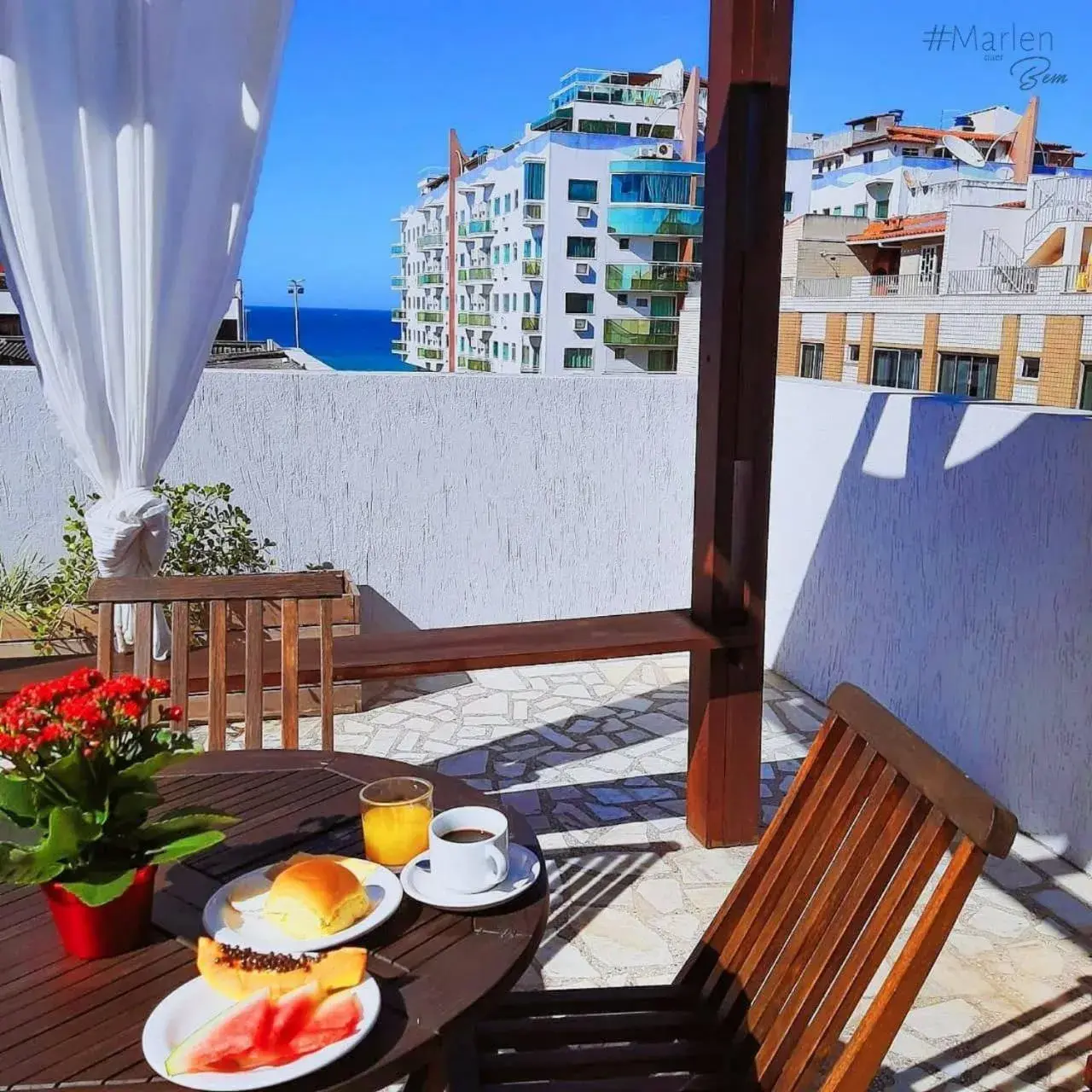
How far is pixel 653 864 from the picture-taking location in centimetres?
296

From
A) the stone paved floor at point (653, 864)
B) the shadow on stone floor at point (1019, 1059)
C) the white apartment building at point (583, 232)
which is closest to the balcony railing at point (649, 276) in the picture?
the white apartment building at point (583, 232)

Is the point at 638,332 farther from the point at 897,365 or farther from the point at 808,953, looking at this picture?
the point at 808,953

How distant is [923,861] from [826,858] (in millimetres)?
248

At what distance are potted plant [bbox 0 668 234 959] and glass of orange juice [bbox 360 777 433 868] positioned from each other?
0.27m

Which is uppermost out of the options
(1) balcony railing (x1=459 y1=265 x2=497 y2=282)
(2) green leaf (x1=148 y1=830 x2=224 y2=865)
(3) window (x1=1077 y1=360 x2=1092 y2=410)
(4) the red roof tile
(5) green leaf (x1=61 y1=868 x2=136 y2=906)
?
(1) balcony railing (x1=459 y1=265 x2=497 y2=282)

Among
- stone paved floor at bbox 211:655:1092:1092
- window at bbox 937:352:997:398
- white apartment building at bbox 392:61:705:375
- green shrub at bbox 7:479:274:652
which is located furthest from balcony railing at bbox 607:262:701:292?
stone paved floor at bbox 211:655:1092:1092

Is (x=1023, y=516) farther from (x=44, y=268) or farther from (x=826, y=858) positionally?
(x=44, y=268)

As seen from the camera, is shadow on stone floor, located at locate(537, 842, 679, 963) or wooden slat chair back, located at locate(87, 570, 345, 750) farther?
shadow on stone floor, located at locate(537, 842, 679, 963)

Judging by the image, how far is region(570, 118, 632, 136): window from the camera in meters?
56.1

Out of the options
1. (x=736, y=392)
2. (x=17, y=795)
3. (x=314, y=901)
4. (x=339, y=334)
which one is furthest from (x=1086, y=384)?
(x=339, y=334)

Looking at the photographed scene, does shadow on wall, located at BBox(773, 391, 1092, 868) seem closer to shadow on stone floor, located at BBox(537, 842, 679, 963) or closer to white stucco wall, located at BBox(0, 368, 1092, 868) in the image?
white stucco wall, located at BBox(0, 368, 1092, 868)

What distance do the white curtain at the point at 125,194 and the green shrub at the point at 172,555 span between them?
43.4 inches

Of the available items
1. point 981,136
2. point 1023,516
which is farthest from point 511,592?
point 981,136

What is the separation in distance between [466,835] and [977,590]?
2425 mm
